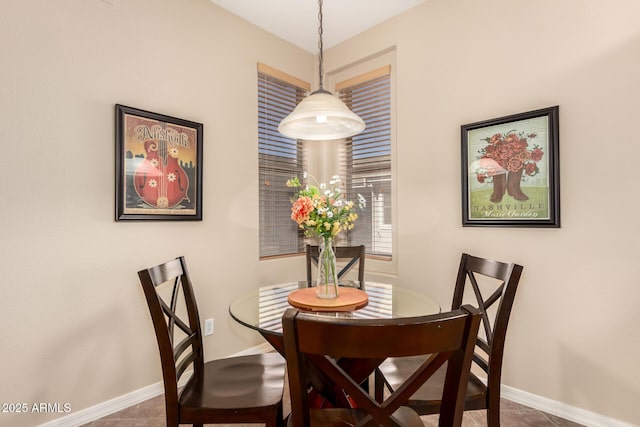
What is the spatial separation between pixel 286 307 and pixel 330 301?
0.22m

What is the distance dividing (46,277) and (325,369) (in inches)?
69.9

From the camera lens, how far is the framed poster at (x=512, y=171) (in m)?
2.01

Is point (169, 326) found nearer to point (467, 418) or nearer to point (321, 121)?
point (321, 121)

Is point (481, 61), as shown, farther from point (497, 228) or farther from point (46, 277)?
point (46, 277)

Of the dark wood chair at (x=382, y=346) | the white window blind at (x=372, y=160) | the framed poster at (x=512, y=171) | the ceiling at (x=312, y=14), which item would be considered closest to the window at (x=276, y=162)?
the ceiling at (x=312, y=14)

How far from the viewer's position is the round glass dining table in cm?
138

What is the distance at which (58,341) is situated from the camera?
72.9 inches

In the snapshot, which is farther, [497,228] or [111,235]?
[497,228]

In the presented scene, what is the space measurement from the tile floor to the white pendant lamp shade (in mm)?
1750

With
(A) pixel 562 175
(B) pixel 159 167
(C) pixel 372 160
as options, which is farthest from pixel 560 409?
(B) pixel 159 167

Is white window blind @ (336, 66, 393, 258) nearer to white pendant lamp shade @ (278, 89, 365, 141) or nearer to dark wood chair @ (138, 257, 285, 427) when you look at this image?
white pendant lamp shade @ (278, 89, 365, 141)

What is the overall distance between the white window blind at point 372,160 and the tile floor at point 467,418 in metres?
1.29

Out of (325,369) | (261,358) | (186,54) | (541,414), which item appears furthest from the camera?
(186,54)

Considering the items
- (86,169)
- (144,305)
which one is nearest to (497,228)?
(144,305)
